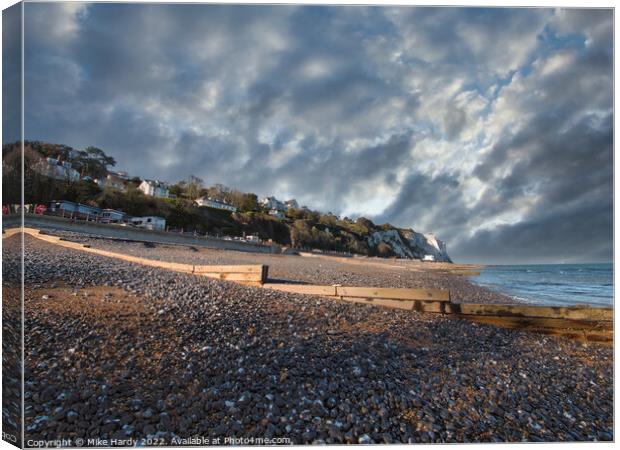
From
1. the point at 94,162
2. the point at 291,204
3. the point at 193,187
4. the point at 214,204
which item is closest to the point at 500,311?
the point at 291,204

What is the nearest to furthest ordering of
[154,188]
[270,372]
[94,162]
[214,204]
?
[270,372] < [94,162] < [154,188] < [214,204]

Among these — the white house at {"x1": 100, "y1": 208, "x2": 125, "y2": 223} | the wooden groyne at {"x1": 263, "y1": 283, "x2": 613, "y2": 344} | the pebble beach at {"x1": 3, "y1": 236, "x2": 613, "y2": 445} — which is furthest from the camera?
the white house at {"x1": 100, "y1": 208, "x2": 125, "y2": 223}

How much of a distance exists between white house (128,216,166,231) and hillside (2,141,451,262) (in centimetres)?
12

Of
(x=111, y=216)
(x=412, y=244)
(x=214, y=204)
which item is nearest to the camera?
(x=412, y=244)

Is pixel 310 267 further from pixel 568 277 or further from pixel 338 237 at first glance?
pixel 568 277

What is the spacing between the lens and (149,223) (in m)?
6.23

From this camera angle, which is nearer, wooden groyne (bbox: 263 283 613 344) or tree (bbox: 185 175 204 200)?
wooden groyne (bbox: 263 283 613 344)

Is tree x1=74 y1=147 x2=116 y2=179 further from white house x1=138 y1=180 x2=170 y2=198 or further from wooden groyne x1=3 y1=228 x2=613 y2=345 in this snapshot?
wooden groyne x1=3 y1=228 x2=613 y2=345

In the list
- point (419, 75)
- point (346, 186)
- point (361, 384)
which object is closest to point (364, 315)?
point (361, 384)

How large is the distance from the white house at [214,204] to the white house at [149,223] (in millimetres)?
1135

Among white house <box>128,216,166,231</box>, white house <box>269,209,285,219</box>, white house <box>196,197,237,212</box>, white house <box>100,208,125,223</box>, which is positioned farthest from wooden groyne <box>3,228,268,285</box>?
white house <box>269,209,285,219</box>

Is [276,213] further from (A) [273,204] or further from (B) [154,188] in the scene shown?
(B) [154,188]

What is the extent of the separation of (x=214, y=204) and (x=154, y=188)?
1.03 meters

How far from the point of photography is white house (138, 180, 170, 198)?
4.88 meters
